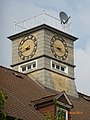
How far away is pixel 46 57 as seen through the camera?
189ft


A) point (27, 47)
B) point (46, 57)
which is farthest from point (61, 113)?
point (27, 47)

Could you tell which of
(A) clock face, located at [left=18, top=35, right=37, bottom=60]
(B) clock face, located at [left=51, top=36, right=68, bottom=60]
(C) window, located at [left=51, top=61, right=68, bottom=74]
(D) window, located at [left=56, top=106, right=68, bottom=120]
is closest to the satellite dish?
(B) clock face, located at [left=51, top=36, right=68, bottom=60]

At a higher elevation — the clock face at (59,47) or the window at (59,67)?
the clock face at (59,47)

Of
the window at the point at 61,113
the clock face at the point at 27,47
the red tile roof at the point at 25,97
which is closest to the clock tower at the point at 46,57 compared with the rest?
the clock face at the point at 27,47

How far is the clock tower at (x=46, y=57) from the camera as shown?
2253 inches

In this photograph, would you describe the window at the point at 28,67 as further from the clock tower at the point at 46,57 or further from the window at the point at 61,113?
the window at the point at 61,113

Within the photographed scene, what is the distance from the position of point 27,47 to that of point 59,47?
309 cm

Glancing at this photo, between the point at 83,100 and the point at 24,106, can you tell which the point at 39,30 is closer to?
the point at 83,100

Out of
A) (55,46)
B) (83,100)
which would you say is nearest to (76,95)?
(83,100)

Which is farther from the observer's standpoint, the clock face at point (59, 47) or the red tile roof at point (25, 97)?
the clock face at point (59, 47)

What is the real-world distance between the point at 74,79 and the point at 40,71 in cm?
496

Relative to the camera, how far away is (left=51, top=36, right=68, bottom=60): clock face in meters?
58.7

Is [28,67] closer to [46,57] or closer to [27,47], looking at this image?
[27,47]

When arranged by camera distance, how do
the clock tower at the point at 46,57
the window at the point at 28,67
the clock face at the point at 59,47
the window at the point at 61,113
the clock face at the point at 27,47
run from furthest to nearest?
the clock face at the point at 59,47, the clock face at the point at 27,47, the window at the point at 28,67, the clock tower at the point at 46,57, the window at the point at 61,113
